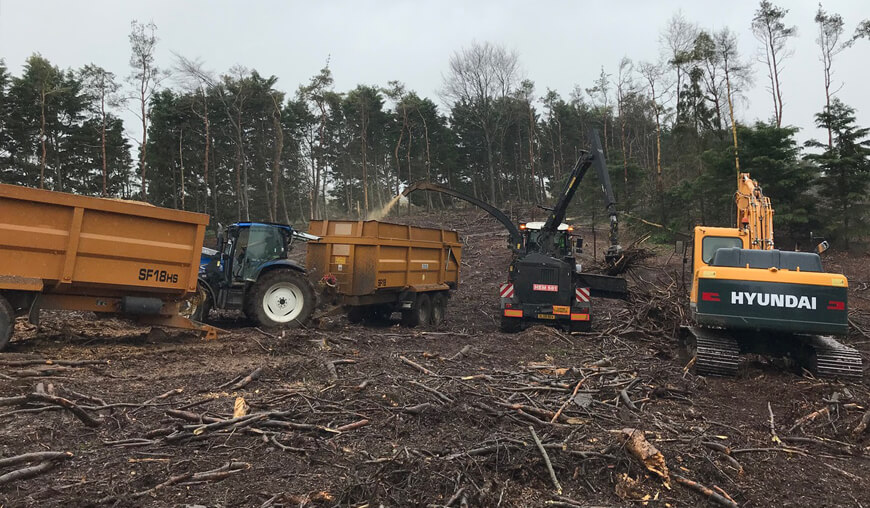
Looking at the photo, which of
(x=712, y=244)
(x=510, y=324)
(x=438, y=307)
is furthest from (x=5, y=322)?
(x=712, y=244)

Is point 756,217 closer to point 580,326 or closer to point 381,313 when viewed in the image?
point 580,326

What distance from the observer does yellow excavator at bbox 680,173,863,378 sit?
22.7 feet

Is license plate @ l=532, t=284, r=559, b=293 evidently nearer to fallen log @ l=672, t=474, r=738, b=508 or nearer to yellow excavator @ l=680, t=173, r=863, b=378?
yellow excavator @ l=680, t=173, r=863, b=378

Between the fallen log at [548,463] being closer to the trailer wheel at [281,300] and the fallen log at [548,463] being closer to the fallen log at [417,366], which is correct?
the fallen log at [417,366]

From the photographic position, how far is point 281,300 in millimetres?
10016

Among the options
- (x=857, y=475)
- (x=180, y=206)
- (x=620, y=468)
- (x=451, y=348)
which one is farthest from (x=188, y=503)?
(x=180, y=206)

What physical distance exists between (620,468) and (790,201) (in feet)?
70.8

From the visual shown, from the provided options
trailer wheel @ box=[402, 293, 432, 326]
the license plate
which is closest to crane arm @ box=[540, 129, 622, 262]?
the license plate

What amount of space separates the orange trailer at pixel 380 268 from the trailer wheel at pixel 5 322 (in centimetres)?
506

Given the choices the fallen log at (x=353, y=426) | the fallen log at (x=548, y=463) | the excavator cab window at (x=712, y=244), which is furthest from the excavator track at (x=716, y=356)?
the fallen log at (x=353, y=426)

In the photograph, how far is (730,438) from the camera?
4582mm

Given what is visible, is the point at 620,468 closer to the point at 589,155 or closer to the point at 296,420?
the point at 296,420

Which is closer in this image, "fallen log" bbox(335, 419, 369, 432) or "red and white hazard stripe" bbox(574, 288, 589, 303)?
"fallen log" bbox(335, 419, 369, 432)

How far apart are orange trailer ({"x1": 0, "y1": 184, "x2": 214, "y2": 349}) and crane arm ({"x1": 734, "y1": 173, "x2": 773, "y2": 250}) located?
32.3ft
